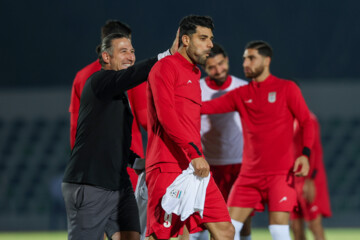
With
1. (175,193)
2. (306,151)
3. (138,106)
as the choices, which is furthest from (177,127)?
(306,151)

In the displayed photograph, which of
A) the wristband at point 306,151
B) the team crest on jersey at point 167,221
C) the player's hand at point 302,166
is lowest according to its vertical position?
the team crest on jersey at point 167,221

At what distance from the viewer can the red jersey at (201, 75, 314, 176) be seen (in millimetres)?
5270

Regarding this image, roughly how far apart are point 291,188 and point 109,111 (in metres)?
2.03

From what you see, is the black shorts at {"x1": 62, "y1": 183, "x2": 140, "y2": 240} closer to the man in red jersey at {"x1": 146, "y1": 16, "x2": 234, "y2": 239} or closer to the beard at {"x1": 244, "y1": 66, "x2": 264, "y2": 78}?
the man in red jersey at {"x1": 146, "y1": 16, "x2": 234, "y2": 239}

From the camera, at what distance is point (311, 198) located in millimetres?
7223

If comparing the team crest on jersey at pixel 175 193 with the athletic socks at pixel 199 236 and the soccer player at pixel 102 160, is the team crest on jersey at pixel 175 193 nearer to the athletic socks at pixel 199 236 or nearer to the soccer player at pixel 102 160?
the soccer player at pixel 102 160

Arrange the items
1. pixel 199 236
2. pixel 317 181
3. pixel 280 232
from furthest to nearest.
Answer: pixel 317 181 < pixel 199 236 < pixel 280 232

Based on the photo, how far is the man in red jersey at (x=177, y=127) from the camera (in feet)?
12.3

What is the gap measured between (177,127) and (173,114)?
3.3 inches

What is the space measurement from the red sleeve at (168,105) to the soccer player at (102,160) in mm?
81

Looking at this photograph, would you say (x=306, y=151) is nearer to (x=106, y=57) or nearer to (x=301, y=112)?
(x=301, y=112)

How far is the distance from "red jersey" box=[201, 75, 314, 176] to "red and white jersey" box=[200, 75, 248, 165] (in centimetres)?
52

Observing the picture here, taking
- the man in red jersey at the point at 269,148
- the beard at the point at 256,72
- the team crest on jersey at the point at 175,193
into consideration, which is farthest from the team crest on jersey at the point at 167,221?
the beard at the point at 256,72

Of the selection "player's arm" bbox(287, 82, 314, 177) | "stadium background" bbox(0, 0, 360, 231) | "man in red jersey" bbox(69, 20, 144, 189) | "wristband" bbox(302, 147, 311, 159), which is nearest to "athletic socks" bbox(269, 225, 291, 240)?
"wristband" bbox(302, 147, 311, 159)
